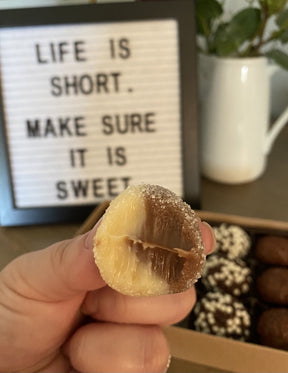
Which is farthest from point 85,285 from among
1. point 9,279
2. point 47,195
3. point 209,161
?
point 209,161

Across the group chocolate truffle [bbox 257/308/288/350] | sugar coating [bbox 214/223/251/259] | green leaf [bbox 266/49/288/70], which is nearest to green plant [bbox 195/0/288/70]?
green leaf [bbox 266/49/288/70]

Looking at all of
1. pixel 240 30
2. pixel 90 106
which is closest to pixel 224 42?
pixel 240 30

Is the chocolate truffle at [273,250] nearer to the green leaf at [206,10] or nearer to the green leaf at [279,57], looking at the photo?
the green leaf at [279,57]

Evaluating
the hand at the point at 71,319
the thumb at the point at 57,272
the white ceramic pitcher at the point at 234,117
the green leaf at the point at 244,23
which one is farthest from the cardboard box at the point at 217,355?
the green leaf at the point at 244,23

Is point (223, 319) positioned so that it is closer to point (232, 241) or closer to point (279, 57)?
point (232, 241)

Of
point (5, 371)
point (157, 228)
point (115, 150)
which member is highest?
point (157, 228)

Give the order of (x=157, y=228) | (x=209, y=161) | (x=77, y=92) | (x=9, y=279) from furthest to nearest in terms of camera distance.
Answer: (x=209, y=161)
(x=77, y=92)
(x=9, y=279)
(x=157, y=228)

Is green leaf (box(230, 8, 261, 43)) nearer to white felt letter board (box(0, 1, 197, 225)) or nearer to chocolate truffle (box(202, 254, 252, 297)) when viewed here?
white felt letter board (box(0, 1, 197, 225))

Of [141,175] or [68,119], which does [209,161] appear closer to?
[141,175]
